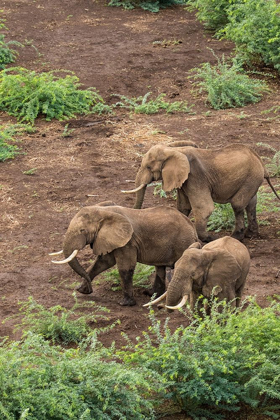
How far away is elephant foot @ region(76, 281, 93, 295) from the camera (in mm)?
8396

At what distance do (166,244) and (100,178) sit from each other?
3.38 metres

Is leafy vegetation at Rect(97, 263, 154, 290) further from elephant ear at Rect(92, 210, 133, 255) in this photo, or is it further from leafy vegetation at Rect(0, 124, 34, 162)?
leafy vegetation at Rect(0, 124, 34, 162)

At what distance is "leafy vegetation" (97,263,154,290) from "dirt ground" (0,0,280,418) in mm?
85

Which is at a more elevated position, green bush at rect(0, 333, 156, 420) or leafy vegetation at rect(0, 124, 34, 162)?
green bush at rect(0, 333, 156, 420)

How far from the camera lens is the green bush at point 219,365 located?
20.1 feet

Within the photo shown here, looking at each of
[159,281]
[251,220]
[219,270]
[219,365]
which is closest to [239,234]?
[251,220]

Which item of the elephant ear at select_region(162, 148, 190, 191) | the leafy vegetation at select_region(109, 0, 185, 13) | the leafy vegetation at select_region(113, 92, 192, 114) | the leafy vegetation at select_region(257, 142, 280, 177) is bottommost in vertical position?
the leafy vegetation at select_region(113, 92, 192, 114)

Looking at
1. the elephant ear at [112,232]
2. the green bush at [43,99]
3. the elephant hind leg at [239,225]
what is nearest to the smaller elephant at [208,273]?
the elephant ear at [112,232]

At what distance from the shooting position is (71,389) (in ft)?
19.5

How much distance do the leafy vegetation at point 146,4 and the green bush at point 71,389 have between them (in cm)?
1443

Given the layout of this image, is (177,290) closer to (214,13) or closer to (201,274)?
(201,274)

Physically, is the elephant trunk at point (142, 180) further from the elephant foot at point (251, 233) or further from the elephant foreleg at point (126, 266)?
the elephant foot at point (251, 233)

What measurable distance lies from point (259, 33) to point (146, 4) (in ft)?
17.2

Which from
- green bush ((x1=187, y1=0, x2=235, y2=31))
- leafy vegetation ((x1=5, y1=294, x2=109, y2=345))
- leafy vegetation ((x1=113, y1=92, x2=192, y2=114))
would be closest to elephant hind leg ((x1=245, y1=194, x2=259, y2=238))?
leafy vegetation ((x1=5, y1=294, x2=109, y2=345))
